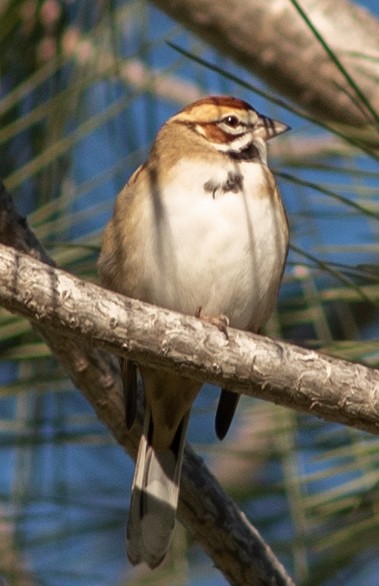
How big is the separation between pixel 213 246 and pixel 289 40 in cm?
62

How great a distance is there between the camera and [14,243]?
207 cm

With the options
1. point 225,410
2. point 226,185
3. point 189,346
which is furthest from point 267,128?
point 189,346

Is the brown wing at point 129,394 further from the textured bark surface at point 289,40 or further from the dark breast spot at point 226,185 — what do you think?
the textured bark surface at point 289,40

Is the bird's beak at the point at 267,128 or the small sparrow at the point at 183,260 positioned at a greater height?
the bird's beak at the point at 267,128

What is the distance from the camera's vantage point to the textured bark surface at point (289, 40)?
2719 mm

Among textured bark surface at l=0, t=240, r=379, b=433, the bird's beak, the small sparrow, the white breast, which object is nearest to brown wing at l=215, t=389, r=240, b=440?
the small sparrow

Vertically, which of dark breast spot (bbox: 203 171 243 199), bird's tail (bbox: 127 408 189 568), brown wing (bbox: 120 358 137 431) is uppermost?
dark breast spot (bbox: 203 171 243 199)

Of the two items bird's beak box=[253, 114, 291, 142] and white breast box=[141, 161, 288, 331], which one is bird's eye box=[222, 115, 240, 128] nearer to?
bird's beak box=[253, 114, 291, 142]

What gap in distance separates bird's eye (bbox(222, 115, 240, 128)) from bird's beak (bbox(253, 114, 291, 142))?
0.12ft

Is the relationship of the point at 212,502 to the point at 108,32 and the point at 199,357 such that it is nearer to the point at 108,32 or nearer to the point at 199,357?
the point at 199,357

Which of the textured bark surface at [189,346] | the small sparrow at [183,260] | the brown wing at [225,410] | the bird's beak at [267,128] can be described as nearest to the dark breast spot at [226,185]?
the small sparrow at [183,260]

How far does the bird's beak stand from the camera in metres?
2.52

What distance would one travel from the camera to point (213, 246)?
2.34m

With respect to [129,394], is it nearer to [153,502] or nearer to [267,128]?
[153,502]
